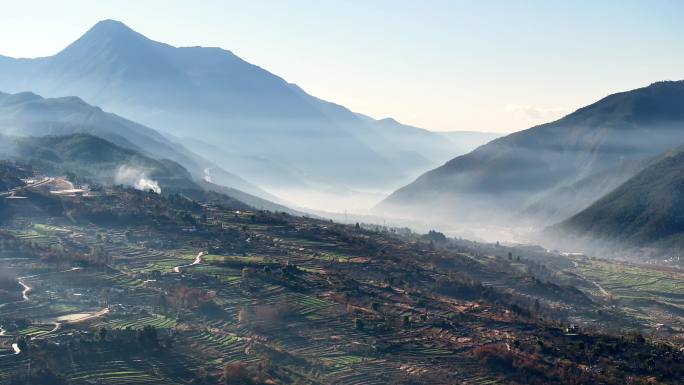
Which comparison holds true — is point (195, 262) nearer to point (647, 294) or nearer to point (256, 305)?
point (256, 305)

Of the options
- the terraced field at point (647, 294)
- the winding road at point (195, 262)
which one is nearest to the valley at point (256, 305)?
the winding road at point (195, 262)

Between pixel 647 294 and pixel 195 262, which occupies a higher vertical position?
pixel 195 262

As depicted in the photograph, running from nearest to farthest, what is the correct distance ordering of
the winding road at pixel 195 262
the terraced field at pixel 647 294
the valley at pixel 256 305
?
1. the valley at pixel 256 305
2. the winding road at pixel 195 262
3. the terraced field at pixel 647 294

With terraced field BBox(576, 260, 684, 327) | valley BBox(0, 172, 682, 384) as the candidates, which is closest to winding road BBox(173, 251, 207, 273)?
valley BBox(0, 172, 682, 384)

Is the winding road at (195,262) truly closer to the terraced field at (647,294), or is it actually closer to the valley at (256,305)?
the valley at (256,305)

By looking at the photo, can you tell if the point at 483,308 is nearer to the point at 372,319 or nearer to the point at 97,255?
the point at 372,319

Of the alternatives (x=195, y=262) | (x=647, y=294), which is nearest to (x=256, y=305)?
(x=195, y=262)

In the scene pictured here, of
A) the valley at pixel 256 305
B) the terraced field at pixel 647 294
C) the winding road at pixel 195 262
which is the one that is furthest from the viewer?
the terraced field at pixel 647 294

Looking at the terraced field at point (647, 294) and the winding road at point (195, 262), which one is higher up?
the winding road at point (195, 262)

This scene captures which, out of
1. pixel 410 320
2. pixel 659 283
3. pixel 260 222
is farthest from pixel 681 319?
pixel 260 222

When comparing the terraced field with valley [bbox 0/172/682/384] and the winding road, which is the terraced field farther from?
the winding road

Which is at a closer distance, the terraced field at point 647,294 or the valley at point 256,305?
the valley at point 256,305
